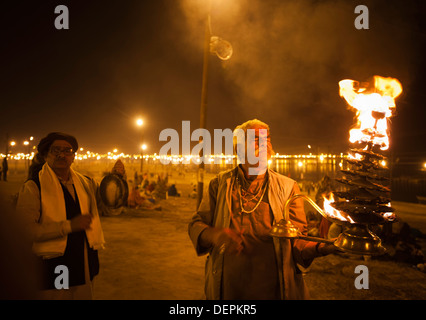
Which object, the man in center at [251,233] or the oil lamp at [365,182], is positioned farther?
the man in center at [251,233]

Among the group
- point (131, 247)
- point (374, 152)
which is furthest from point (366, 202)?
point (131, 247)

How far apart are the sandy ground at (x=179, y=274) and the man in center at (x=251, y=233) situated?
8.67 feet

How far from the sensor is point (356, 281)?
5.43 m

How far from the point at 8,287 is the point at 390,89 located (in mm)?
2259

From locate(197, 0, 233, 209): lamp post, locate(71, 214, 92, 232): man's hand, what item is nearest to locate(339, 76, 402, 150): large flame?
locate(71, 214, 92, 232): man's hand

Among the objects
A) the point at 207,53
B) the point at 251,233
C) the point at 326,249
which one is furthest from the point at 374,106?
the point at 207,53

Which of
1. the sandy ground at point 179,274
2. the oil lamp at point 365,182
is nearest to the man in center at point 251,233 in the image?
the oil lamp at point 365,182

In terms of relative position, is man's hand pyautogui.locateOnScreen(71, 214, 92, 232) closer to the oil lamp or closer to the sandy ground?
the sandy ground

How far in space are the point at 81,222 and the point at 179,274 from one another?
11.9ft

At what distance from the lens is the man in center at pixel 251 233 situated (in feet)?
6.97

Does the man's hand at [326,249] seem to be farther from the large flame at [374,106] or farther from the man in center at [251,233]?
the large flame at [374,106]

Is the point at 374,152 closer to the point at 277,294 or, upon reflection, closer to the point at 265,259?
the point at 265,259

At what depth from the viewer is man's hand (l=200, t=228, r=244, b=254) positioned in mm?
2086

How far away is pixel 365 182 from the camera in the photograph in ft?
→ 4.82
